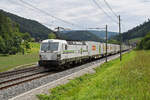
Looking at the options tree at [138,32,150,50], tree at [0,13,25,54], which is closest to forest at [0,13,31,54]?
tree at [0,13,25,54]

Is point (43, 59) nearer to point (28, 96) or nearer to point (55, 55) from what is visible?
point (55, 55)

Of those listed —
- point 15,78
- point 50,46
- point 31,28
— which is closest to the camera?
point 15,78

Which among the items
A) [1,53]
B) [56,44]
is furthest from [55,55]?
[1,53]

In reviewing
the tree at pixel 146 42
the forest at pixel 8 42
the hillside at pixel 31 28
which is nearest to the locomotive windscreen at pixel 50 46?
the forest at pixel 8 42

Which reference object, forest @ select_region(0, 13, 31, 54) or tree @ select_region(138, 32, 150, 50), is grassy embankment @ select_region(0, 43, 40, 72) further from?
tree @ select_region(138, 32, 150, 50)

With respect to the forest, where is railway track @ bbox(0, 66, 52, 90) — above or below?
below

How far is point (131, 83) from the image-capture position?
1039cm

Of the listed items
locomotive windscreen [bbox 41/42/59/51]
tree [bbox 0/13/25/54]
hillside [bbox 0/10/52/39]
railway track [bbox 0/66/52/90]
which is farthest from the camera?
hillside [bbox 0/10/52/39]

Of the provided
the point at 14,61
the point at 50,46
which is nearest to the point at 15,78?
the point at 50,46

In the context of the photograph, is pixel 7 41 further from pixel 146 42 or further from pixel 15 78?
pixel 15 78

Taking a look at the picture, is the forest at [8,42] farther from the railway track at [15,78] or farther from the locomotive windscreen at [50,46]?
the railway track at [15,78]

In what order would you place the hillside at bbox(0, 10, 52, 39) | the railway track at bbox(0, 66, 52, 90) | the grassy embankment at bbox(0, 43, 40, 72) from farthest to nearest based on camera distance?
the hillside at bbox(0, 10, 52, 39)
the grassy embankment at bbox(0, 43, 40, 72)
the railway track at bbox(0, 66, 52, 90)

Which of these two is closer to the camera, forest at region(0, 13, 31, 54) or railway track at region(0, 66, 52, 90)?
railway track at region(0, 66, 52, 90)

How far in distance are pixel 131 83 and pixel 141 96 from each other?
2.69 m
